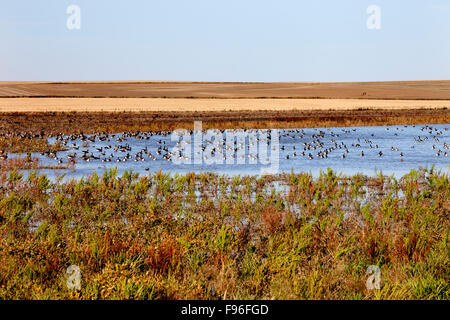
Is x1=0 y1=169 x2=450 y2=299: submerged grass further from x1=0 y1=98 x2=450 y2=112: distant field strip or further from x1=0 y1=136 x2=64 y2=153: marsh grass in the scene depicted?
x1=0 y1=98 x2=450 y2=112: distant field strip

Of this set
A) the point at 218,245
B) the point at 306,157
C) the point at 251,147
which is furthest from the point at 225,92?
the point at 218,245

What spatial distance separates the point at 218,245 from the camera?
9.10m

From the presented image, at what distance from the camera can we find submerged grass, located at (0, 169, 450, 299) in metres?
7.15

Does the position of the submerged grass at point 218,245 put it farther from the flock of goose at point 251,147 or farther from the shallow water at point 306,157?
the flock of goose at point 251,147

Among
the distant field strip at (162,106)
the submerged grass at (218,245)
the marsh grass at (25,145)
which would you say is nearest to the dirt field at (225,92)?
the distant field strip at (162,106)

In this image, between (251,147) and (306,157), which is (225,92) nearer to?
(251,147)

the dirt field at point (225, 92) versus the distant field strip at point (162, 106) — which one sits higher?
the dirt field at point (225, 92)

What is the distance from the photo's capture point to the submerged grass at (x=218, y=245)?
715cm

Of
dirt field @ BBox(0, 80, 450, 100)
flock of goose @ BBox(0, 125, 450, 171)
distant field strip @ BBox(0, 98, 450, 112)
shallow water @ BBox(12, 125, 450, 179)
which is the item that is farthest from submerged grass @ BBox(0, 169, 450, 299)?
dirt field @ BBox(0, 80, 450, 100)

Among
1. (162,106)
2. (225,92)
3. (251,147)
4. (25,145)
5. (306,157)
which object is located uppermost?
(225,92)

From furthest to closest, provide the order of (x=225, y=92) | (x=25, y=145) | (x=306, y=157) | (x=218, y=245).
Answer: (x=225, y=92) → (x=25, y=145) → (x=306, y=157) → (x=218, y=245)
